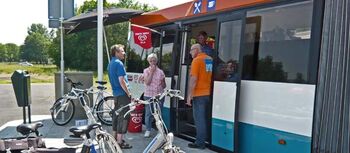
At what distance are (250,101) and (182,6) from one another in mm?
2564

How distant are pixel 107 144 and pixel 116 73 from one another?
242cm

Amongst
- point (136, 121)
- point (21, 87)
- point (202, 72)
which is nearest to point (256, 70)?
point (202, 72)

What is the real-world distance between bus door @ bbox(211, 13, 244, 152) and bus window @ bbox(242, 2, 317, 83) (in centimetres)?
21

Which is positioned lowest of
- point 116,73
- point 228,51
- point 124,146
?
point 124,146

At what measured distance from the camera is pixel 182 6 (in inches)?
269

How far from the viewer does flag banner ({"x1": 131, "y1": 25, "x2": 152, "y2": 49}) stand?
25.7ft

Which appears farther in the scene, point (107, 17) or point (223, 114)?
point (107, 17)

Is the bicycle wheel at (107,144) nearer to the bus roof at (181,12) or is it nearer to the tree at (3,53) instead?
the bus roof at (181,12)

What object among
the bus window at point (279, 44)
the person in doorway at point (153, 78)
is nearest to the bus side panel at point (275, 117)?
the bus window at point (279, 44)

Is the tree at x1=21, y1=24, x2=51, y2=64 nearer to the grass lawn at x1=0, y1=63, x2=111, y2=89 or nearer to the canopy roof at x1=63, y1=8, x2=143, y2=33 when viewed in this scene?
the grass lawn at x1=0, y1=63, x2=111, y2=89

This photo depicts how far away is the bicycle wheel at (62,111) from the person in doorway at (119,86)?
2788 millimetres

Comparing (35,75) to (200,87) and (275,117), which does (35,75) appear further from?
(275,117)

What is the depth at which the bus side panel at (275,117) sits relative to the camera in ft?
13.7

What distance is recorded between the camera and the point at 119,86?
20.0 ft
